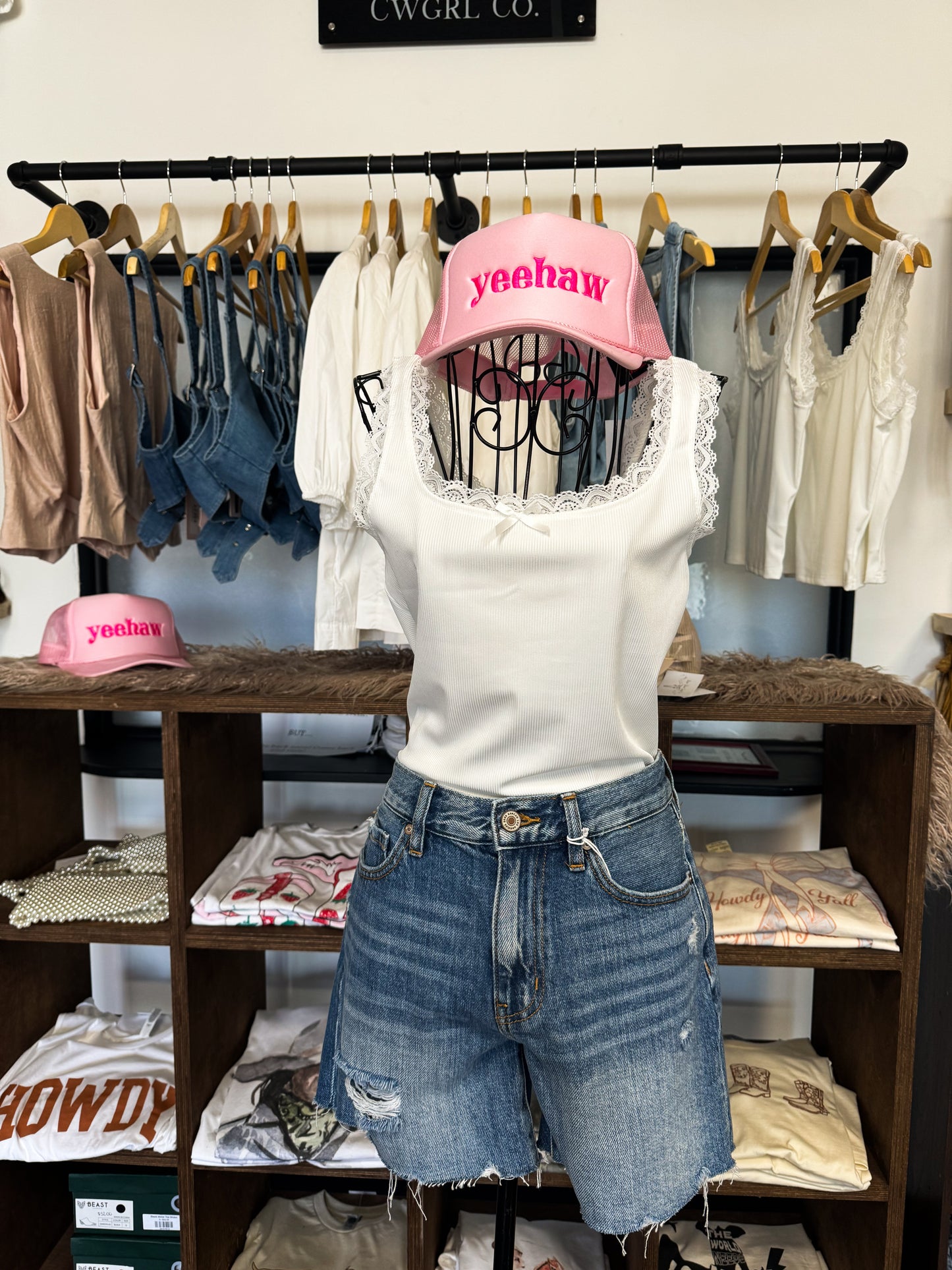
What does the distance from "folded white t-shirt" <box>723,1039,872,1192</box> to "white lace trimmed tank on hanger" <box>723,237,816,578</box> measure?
3.15 ft

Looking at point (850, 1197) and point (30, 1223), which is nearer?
point (850, 1197)

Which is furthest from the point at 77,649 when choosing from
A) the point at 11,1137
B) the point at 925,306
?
the point at 925,306

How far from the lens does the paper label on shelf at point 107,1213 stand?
1886 millimetres

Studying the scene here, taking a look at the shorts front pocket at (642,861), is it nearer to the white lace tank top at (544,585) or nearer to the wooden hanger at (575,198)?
the white lace tank top at (544,585)

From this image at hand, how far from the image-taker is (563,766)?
39.3 inches

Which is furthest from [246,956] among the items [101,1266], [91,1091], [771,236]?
[771,236]

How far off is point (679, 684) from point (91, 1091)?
1.45 metres

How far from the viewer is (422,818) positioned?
40.5 inches

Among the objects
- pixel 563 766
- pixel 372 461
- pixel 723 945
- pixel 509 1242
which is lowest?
pixel 509 1242

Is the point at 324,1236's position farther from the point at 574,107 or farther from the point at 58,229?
the point at 574,107

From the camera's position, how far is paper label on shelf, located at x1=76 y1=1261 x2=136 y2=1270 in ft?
6.22

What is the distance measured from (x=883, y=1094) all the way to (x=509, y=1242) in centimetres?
75

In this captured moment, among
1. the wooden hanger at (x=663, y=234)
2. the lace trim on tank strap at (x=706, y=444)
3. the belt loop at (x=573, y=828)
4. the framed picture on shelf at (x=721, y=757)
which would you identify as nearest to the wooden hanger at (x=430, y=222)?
the wooden hanger at (x=663, y=234)

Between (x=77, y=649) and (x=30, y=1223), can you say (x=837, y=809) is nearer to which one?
(x=77, y=649)
